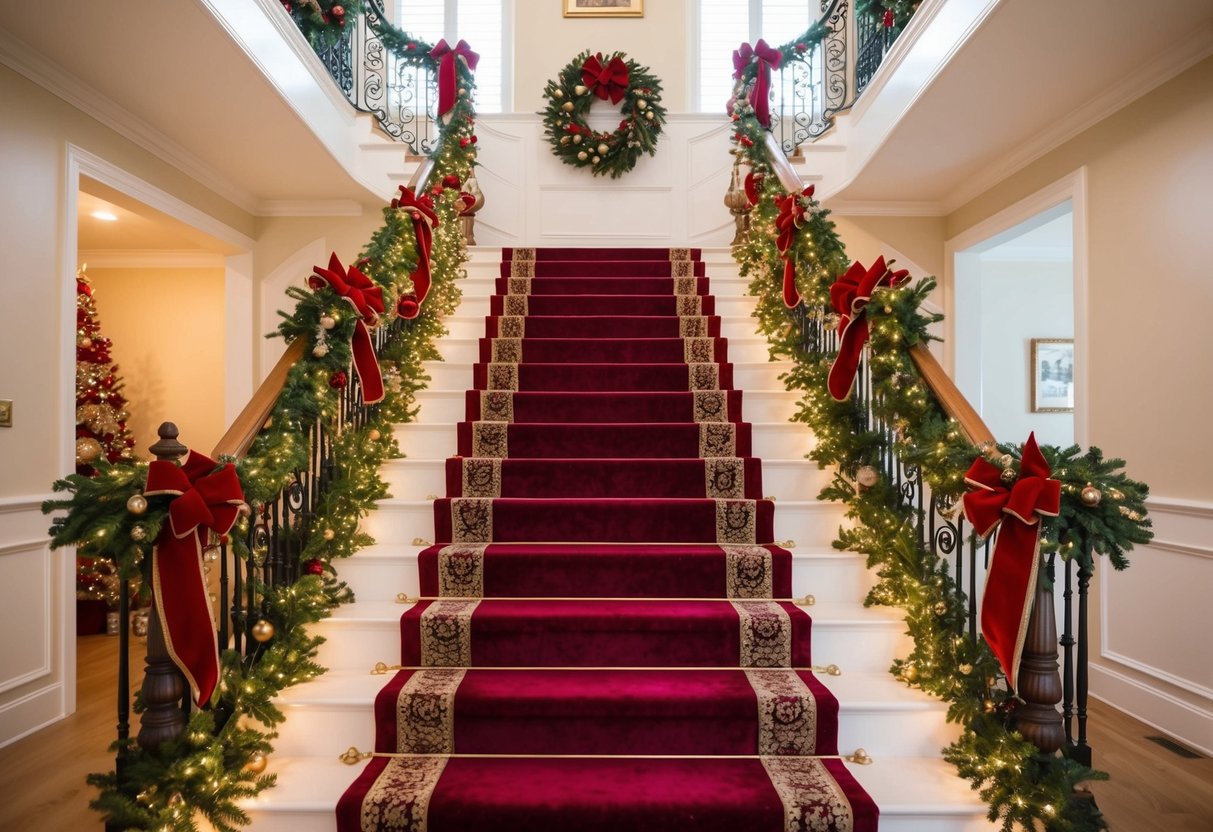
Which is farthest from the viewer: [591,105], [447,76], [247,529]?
[591,105]

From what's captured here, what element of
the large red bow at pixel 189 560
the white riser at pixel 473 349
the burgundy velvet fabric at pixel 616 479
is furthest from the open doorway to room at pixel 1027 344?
the large red bow at pixel 189 560

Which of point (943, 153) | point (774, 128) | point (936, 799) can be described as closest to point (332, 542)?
point (936, 799)

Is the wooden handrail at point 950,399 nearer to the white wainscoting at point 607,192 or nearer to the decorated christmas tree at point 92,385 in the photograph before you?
the white wainscoting at point 607,192

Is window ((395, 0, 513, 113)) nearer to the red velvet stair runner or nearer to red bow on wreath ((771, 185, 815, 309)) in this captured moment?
red bow on wreath ((771, 185, 815, 309))

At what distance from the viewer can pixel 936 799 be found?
2.00 m

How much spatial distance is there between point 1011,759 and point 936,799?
0.23m

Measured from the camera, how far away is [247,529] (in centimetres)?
219

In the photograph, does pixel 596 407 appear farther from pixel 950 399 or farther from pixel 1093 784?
pixel 1093 784

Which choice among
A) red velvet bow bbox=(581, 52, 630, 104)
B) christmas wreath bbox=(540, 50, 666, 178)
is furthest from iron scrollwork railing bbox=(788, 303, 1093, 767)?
red velvet bow bbox=(581, 52, 630, 104)

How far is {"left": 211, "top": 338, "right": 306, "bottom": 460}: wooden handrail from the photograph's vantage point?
2148mm

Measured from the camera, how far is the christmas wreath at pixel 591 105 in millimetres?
7105

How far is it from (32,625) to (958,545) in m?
4.07

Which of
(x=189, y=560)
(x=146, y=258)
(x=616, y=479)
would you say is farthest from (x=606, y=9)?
(x=189, y=560)

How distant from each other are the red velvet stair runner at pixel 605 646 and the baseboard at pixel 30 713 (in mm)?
2100
